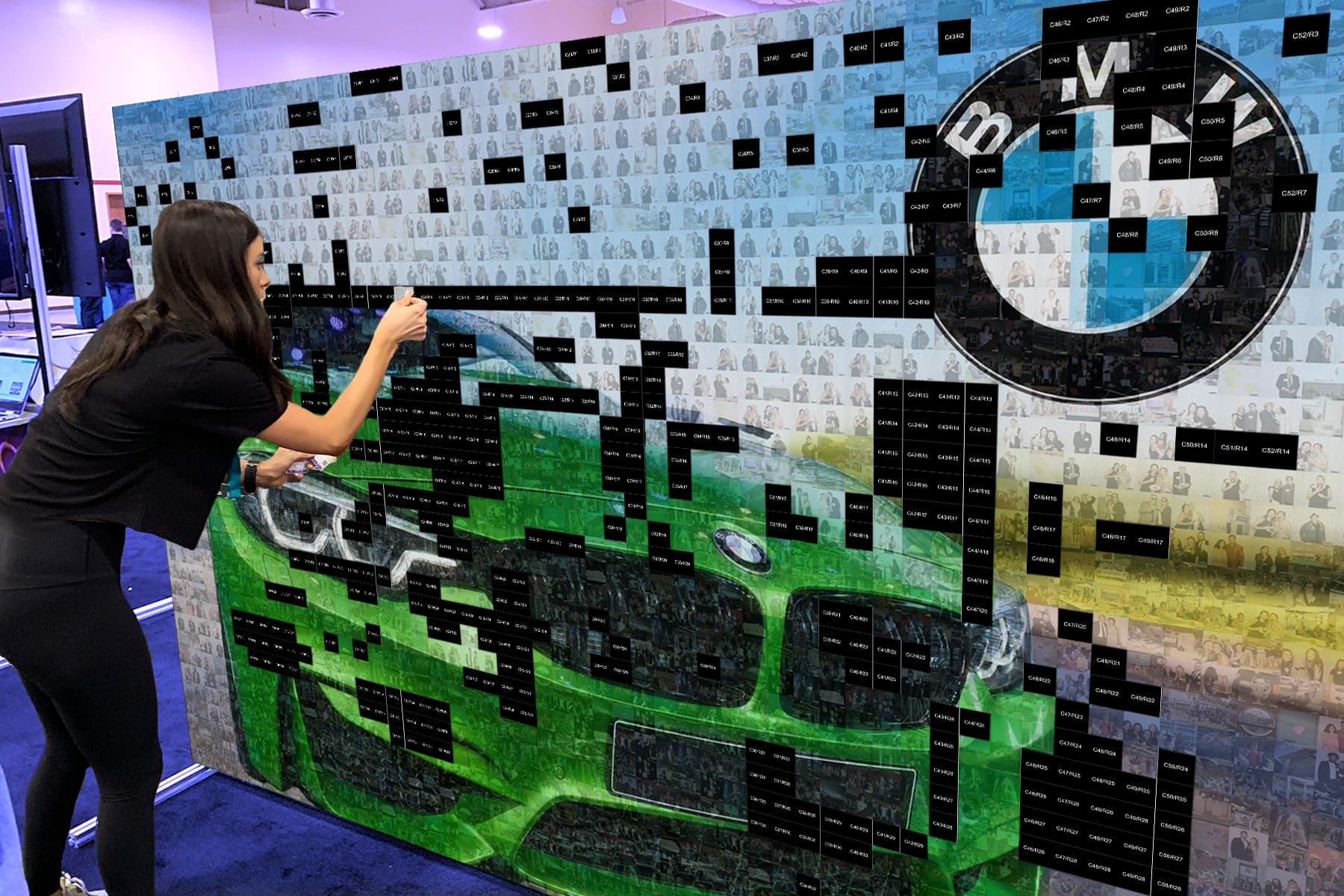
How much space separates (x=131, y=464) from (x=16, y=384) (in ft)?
10.0

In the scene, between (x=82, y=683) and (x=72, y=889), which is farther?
(x=72, y=889)

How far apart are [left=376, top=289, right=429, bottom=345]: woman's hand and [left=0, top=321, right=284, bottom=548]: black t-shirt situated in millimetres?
231

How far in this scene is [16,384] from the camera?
13.8 feet

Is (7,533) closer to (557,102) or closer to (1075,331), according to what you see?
(557,102)

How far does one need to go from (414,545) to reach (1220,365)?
1.60 m

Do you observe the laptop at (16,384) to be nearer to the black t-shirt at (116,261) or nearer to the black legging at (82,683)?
the black legging at (82,683)

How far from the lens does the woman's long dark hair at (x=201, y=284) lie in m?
1.68

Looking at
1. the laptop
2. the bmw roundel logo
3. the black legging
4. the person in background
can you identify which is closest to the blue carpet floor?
the black legging

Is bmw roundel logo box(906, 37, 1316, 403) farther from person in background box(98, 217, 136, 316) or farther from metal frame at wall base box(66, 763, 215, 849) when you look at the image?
person in background box(98, 217, 136, 316)

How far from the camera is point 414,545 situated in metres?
2.28

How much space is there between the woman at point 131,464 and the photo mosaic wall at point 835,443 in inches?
17.8

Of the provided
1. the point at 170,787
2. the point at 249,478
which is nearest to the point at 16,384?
the point at 170,787

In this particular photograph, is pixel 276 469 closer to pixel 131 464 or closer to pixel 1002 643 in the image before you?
pixel 131 464

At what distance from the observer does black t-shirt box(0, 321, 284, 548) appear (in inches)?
63.9
